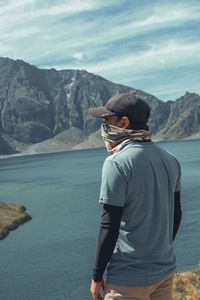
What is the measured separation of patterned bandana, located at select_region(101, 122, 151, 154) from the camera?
6.20m

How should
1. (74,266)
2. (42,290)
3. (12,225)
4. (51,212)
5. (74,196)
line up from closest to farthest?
1. (42,290)
2. (74,266)
3. (12,225)
4. (51,212)
5. (74,196)

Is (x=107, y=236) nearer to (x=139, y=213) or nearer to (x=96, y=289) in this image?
(x=139, y=213)

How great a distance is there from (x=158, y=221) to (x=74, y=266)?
4013cm

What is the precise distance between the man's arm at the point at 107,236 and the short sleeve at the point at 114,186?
71 mm

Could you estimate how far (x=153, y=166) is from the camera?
6141mm

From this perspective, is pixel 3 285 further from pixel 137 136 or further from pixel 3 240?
pixel 137 136

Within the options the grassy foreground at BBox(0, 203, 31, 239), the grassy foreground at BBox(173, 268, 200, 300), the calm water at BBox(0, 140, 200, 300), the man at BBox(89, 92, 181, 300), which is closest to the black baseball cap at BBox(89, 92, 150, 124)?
the man at BBox(89, 92, 181, 300)

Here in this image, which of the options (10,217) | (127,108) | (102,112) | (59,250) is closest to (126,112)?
(127,108)

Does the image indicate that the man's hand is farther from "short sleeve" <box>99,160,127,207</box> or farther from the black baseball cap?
the black baseball cap

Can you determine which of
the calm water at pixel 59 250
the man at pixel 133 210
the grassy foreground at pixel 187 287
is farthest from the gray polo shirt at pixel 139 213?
the calm water at pixel 59 250

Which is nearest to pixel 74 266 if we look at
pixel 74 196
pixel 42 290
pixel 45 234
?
pixel 42 290

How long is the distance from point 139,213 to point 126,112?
1.18 meters

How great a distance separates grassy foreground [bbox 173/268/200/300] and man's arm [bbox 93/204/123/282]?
11.3 m

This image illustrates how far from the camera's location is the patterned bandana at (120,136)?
620cm
